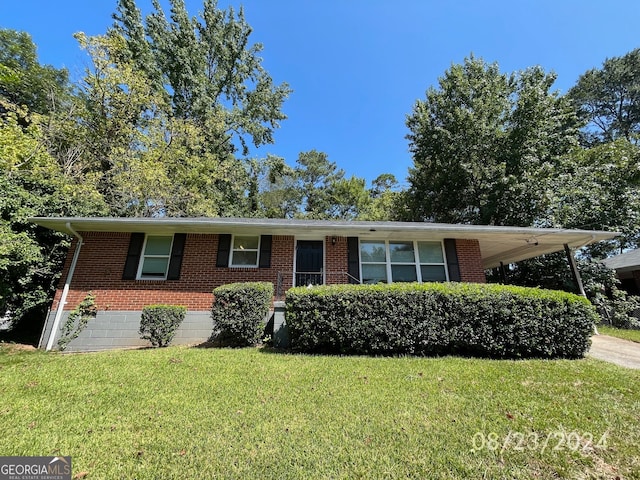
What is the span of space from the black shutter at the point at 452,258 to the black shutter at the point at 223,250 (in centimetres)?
644

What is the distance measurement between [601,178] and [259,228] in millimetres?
15759

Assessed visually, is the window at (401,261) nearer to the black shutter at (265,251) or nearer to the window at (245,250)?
the black shutter at (265,251)

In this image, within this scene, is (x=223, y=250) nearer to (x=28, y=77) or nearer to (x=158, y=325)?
(x=158, y=325)

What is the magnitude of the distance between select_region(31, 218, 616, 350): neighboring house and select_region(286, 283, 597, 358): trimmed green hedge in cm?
243

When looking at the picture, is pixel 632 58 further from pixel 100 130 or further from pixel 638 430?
pixel 100 130

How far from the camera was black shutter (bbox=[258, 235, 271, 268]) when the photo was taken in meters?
8.30

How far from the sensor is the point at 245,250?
8531mm

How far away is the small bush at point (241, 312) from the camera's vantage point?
6.19 m


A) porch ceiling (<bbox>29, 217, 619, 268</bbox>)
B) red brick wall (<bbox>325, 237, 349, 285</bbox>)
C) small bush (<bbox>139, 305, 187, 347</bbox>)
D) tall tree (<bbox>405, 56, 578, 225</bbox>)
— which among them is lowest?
small bush (<bbox>139, 305, 187, 347</bbox>)

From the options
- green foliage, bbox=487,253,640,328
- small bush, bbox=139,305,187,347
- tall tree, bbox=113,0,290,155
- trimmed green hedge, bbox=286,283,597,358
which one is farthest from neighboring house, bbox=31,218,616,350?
tall tree, bbox=113,0,290,155

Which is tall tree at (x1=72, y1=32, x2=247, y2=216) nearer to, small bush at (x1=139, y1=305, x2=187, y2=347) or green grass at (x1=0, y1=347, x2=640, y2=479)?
small bush at (x1=139, y1=305, x2=187, y2=347)

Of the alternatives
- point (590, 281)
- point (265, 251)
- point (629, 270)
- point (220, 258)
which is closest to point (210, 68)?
point (220, 258)

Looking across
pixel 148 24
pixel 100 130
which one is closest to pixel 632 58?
pixel 148 24

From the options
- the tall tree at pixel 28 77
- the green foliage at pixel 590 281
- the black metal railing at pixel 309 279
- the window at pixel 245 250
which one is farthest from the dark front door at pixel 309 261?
the tall tree at pixel 28 77
